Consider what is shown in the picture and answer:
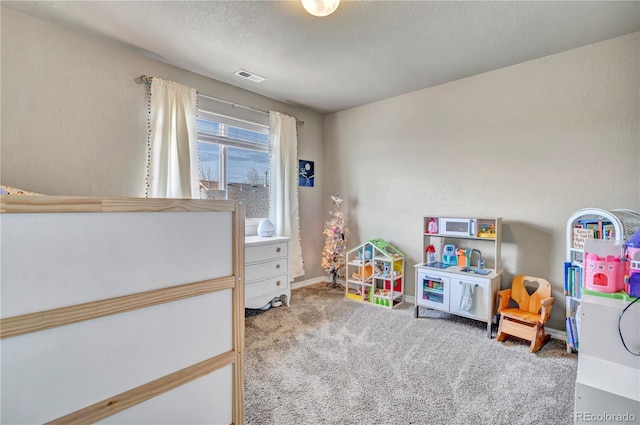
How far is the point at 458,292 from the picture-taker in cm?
279

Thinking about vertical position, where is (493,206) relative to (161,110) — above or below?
below

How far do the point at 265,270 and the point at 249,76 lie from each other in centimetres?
208

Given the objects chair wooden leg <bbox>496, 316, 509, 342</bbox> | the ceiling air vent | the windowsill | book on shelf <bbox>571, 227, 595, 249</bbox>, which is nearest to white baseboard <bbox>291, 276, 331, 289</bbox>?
the windowsill

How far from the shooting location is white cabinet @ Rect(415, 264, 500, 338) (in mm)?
2643

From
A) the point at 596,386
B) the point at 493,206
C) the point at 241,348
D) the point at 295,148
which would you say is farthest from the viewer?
the point at 295,148

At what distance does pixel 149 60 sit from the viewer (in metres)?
2.68

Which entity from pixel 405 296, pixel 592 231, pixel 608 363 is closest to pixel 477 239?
pixel 592 231

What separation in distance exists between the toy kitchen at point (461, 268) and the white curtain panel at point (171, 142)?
2.51m

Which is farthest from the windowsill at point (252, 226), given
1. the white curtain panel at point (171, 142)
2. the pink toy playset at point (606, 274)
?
the pink toy playset at point (606, 274)

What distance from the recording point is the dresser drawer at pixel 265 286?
302cm

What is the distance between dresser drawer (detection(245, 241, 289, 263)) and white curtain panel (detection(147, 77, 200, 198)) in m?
0.82

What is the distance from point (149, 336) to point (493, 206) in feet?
10.2

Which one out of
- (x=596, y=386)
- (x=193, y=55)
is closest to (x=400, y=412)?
(x=596, y=386)

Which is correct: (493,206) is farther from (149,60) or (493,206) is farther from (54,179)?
(54,179)
